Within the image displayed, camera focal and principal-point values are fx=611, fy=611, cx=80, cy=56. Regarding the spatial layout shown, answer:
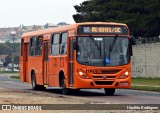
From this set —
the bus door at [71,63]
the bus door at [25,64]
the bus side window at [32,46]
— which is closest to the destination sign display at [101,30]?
the bus door at [71,63]

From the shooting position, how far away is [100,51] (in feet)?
91.7

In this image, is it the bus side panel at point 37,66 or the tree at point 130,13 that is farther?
the tree at point 130,13

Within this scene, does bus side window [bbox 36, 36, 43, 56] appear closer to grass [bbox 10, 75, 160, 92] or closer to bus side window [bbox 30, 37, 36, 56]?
bus side window [bbox 30, 37, 36, 56]

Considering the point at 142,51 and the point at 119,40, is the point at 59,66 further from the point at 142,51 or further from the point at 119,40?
the point at 142,51

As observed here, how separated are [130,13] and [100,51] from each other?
44.5 metres

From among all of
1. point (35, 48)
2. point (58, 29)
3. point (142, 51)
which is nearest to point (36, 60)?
point (35, 48)

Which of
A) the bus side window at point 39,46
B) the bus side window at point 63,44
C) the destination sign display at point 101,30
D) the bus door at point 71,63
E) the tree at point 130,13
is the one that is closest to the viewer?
the destination sign display at point 101,30

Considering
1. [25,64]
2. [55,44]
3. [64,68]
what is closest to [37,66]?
[25,64]

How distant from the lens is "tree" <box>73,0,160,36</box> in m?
67.9

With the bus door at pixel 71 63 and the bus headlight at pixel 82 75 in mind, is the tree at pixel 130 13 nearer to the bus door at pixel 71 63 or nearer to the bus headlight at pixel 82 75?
the bus door at pixel 71 63

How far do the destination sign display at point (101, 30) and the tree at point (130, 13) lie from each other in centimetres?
3751

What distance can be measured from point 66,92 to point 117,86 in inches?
117

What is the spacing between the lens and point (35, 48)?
35.0 metres

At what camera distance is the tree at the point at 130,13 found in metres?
67.9
